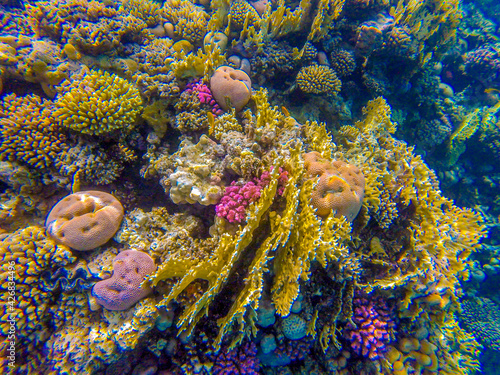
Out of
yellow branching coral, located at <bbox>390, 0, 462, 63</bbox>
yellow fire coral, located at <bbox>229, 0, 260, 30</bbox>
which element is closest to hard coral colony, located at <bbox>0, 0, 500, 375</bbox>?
yellow fire coral, located at <bbox>229, 0, 260, 30</bbox>

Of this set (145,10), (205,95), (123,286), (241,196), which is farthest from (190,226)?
(145,10)

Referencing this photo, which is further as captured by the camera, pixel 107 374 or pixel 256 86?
pixel 256 86

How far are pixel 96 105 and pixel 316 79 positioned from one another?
519 cm

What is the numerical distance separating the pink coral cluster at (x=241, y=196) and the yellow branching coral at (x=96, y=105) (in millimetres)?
2338

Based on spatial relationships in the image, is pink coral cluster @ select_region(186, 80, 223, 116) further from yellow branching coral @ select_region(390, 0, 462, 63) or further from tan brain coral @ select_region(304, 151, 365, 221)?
yellow branching coral @ select_region(390, 0, 462, 63)

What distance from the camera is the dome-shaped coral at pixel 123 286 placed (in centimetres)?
278

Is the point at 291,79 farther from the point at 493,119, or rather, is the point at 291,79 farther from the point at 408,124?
the point at 493,119

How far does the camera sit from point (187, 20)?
17.5 feet

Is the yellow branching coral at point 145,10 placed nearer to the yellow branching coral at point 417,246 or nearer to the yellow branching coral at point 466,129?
the yellow branching coral at point 417,246

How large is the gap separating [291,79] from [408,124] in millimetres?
5947

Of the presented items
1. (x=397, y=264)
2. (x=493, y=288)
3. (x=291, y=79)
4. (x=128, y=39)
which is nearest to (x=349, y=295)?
(x=397, y=264)

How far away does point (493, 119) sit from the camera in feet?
28.6

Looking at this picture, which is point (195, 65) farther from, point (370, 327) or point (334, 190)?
point (370, 327)

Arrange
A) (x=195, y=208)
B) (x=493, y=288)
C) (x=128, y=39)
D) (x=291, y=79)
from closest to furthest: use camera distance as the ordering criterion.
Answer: (x=195, y=208), (x=128, y=39), (x=291, y=79), (x=493, y=288)
